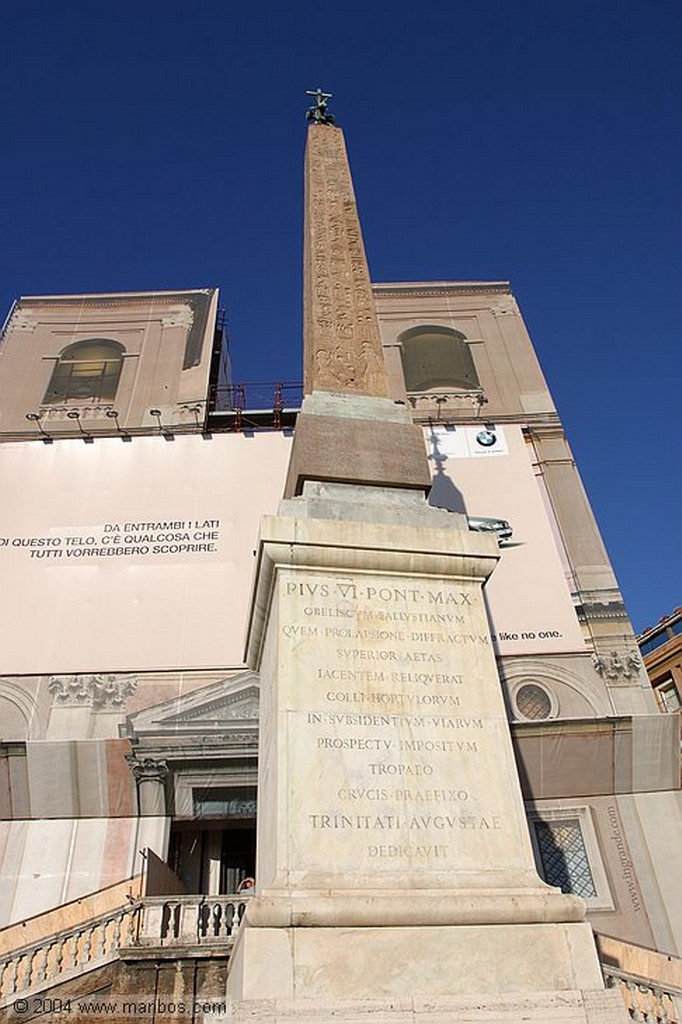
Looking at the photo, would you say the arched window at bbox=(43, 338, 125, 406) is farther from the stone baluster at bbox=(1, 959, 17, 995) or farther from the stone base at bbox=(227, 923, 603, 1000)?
the stone base at bbox=(227, 923, 603, 1000)

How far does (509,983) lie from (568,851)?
420 inches

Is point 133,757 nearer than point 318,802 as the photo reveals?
No

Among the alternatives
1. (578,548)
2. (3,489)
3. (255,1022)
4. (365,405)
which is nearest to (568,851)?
(578,548)

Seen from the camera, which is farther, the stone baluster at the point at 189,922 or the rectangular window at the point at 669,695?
the rectangular window at the point at 669,695

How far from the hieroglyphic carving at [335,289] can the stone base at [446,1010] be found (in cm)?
552

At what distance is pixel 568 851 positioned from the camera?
539 inches

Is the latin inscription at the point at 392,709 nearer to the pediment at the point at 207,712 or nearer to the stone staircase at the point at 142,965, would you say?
the stone staircase at the point at 142,965

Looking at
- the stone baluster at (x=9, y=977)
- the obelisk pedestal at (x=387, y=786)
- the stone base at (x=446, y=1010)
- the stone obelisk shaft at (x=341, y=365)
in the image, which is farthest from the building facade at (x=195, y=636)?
the stone obelisk shaft at (x=341, y=365)

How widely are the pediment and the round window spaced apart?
5.21m

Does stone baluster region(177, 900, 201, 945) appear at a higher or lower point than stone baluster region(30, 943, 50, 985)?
higher

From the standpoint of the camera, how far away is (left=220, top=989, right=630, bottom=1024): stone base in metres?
3.75

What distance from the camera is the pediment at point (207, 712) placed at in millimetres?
14523

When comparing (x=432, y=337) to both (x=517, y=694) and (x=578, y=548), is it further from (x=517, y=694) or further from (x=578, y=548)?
(x=517, y=694)

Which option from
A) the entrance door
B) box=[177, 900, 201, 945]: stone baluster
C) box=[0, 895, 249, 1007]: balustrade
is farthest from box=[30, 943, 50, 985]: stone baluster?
the entrance door
